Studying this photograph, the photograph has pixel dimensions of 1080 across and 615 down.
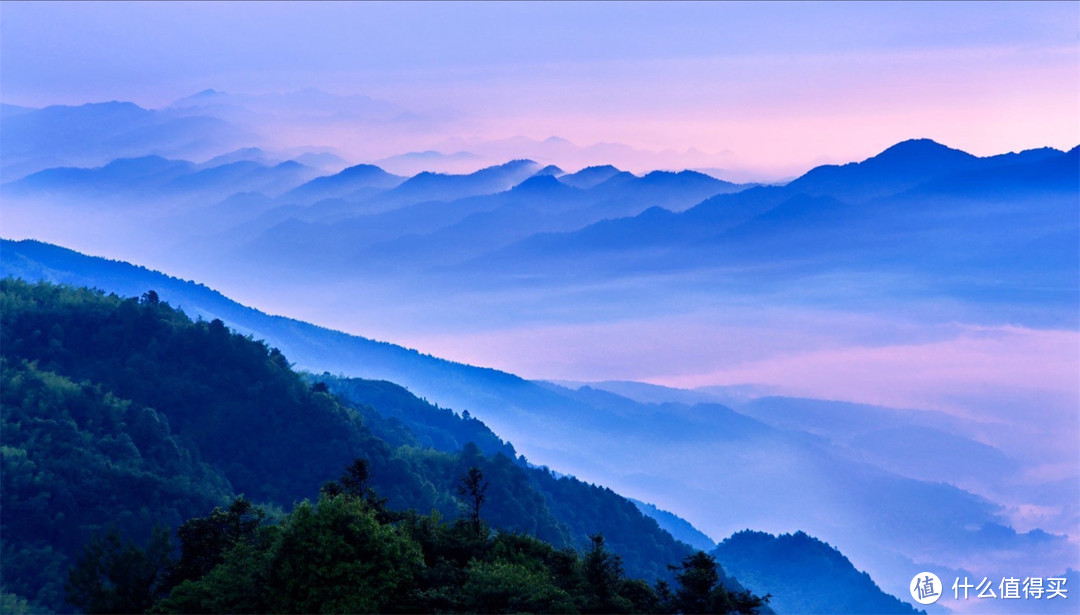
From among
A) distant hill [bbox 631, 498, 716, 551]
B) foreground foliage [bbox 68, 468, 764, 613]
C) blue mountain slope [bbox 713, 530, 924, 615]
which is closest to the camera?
foreground foliage [bbox 68, 468, 764, 613]

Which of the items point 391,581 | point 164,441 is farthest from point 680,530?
point 391,581

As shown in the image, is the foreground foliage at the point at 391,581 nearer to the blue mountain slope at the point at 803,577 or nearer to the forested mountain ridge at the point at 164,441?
the forested mountain ridge at the point at 164,441

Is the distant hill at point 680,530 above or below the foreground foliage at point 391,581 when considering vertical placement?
above

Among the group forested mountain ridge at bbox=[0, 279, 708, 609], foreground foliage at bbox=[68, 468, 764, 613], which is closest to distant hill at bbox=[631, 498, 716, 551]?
forested mountain ridge at bbox=[0, 279, 708, 609]

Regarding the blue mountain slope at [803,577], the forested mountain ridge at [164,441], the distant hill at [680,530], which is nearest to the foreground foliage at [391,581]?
the forested mountain ridge at [164,441]

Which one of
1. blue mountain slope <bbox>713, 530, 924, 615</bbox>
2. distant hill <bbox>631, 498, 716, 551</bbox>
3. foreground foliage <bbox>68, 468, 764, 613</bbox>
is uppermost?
distant hill <bbox>631, 498, 716, 551</bbox>

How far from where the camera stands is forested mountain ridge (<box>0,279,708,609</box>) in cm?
7012

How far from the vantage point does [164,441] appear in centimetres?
8138

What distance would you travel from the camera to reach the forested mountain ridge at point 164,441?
230 feet

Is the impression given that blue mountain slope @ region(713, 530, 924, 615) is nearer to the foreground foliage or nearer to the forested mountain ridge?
the forested mountain ridge

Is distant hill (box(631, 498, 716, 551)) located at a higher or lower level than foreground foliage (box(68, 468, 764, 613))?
higher

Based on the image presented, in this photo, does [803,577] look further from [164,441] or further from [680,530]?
[164,441]

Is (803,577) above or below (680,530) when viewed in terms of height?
below

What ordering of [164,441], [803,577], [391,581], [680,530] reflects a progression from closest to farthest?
[391,581], [164,441], [803,577], [680,530]
